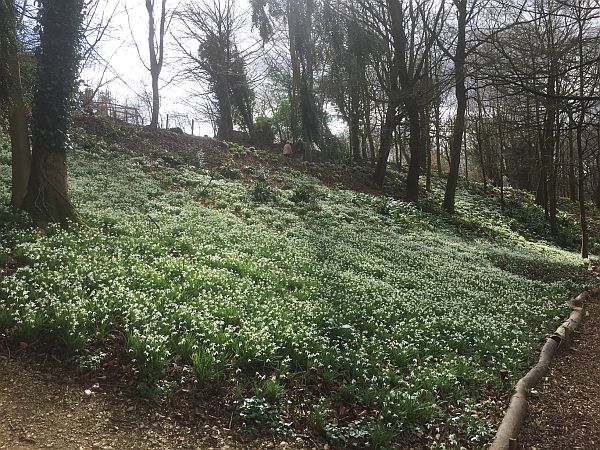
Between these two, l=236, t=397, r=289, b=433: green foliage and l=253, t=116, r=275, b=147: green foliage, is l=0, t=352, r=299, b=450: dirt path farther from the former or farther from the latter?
l=253, t=116, r=275, b=147: green foliage

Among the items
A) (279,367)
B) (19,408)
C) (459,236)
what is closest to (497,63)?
(279,367)

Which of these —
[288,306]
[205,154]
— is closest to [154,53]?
[205,154]

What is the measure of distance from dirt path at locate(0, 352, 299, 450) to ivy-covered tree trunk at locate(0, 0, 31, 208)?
636 centimetres

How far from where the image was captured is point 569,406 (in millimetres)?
6969

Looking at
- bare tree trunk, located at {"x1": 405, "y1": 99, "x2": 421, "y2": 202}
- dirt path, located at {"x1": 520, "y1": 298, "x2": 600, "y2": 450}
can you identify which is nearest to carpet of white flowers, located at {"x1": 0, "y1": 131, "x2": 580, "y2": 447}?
dirt path, located at {"x1": 520, "y1": 298, "x2": 600, "y2": 450}

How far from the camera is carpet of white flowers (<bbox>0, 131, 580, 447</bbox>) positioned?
587 centimetres

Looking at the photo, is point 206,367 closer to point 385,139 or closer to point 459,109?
point 459,109

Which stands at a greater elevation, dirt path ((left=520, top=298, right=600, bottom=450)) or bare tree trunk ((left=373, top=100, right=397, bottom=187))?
bare tree trunk ((left=373, top=100, right=397, bottom=187))

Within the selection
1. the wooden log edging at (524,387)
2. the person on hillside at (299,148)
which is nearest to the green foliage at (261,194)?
the wooden log edging at (524,387)

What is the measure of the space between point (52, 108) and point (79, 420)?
7.77 m

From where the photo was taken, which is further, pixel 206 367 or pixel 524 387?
pixel 524 387

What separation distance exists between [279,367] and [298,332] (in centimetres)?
96

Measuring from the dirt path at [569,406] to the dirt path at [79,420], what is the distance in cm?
368

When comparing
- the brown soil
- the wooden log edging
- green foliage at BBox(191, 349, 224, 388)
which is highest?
the brown soil
